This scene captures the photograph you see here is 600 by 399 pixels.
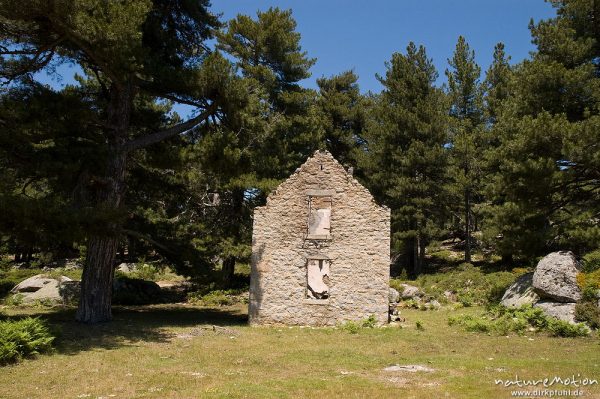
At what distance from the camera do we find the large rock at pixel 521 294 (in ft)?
52.3

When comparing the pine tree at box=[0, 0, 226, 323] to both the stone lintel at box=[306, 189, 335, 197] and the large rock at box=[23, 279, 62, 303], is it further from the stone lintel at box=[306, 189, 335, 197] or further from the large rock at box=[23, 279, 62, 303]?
the large rock at box=[23, 279, 62, 303]

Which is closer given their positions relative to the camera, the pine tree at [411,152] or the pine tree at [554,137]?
the pine tree at [554,137]

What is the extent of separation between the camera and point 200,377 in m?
8.31

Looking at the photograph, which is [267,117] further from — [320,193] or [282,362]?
[282,362]

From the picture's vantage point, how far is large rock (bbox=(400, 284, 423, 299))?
24219 mm

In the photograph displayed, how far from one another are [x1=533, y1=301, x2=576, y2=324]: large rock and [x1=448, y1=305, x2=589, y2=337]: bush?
0.35m

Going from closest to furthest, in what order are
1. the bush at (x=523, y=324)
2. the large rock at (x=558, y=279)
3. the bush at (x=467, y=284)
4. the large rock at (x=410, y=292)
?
the bush at (x=523, y=324) → the large rock at (x=558, y=279) → the bush at (x=467, y=284) → the large rock at (x=410, y=292)

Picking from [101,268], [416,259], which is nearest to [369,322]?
[101,268]

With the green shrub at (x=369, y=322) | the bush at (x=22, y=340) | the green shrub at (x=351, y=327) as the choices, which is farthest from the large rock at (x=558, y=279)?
the bush at (x=22, y=340)

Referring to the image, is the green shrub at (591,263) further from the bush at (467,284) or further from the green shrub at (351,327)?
the green shrub at (351,327)

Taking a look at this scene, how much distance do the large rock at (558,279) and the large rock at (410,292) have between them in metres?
9.22

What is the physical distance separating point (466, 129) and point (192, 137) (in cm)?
2439

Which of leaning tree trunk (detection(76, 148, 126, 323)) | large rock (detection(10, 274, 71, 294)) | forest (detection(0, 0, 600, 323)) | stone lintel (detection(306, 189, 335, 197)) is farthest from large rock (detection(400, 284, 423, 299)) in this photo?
large rock (detection(10, 274, 71, 294))

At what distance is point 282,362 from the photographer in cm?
1002
